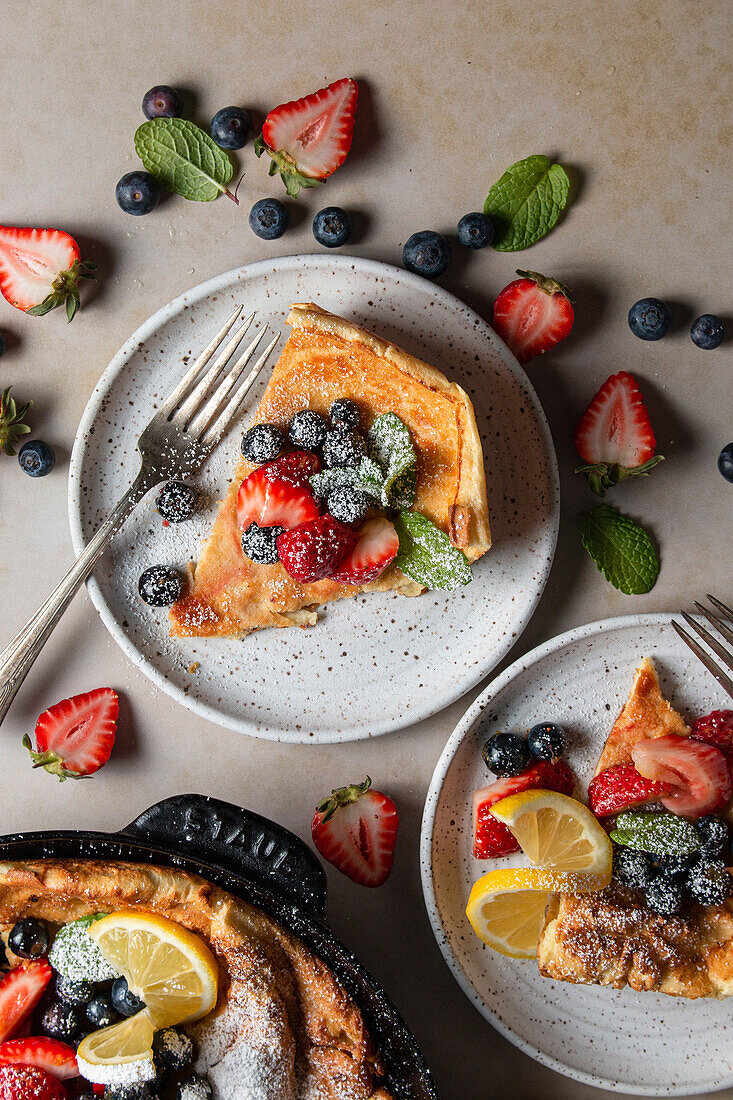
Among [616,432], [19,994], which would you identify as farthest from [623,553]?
[19,994]

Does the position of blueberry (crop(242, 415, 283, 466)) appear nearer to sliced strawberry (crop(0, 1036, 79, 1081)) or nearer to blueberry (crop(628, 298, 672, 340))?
blueberry (crop(628, 298, 672, 340))

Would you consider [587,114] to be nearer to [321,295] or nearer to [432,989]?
[321,295]

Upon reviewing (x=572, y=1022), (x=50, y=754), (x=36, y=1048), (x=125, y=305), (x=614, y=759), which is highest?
(x=125, y=305)

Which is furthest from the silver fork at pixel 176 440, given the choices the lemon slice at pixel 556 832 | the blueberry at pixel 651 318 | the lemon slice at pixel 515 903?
the lemon slice at pixel 515 903

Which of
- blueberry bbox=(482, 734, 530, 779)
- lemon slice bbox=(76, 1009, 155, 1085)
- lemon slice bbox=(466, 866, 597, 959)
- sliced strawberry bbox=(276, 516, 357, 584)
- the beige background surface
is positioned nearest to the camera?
lemon slice bbox=(76, 1009, 155, 1085)

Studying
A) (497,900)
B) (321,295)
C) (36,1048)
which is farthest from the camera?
(321,295)

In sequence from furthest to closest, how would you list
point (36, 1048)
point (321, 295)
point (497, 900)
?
1. point (321, 295)
2. point (497, 900)
3. point (36, 1048)

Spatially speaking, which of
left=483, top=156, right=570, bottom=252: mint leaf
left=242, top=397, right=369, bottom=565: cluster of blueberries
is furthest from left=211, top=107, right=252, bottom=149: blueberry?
left=242, top=397, right=369, bottom=565: cluster of blueberries

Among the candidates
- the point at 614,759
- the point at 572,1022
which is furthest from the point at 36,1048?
the point at 614,759
